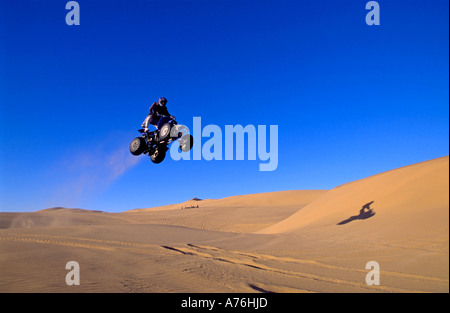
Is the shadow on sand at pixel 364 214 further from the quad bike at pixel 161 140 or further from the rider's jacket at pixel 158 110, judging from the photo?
the rider's jacket at pixel 158 110

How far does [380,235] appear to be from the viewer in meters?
10.7

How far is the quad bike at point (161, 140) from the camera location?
7.95 m

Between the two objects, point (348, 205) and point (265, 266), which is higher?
point (348, 205)

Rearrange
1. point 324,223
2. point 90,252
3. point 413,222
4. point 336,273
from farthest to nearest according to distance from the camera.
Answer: point 324,223, point 90,252, point 413,222, point 336,273

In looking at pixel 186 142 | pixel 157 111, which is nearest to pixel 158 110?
pixel 157 111

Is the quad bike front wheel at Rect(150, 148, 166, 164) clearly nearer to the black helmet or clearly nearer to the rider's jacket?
the rider's jacket

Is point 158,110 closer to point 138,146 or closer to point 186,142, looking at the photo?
point 186,142

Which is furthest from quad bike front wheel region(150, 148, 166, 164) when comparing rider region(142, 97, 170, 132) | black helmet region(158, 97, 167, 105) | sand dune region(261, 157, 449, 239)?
sand dune region(261, 157, 449, 239)

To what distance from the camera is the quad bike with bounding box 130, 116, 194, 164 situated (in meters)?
7.95

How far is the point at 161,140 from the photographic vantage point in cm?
832

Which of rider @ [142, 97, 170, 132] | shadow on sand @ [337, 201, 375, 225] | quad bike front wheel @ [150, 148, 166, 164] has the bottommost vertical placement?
shadow on sand @ [337, 201, 375, 225]

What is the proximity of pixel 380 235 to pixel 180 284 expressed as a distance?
7.33m
